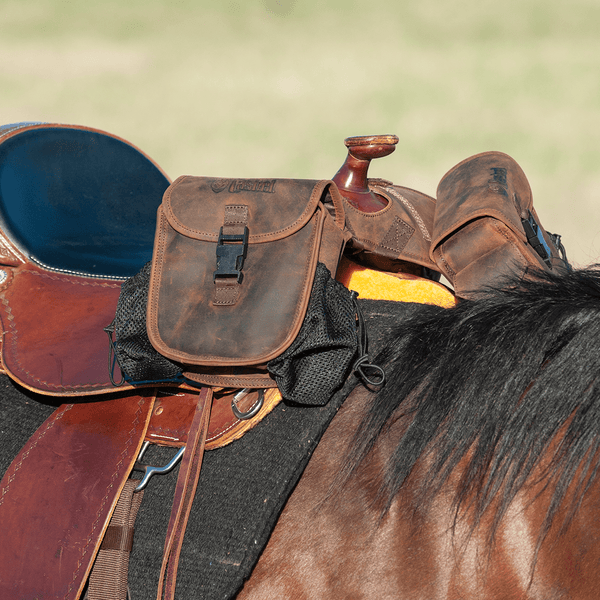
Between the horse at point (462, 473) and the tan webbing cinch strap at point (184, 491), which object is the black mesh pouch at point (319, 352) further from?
the tan webbing cinch strap at point (184, 491)

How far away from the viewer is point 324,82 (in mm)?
6488

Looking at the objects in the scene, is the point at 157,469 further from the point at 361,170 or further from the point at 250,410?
the point at 361,170

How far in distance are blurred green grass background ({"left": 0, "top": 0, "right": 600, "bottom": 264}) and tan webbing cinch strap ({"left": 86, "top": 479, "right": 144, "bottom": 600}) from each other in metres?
4.48

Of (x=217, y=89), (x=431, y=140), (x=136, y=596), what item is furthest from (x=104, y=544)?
(x=217, y=89)

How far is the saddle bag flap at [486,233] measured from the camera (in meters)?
1.02

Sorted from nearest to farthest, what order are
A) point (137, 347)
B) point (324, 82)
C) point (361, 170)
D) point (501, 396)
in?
point (501, 396), point (137, 347), point (361, 170), point (324, 82)

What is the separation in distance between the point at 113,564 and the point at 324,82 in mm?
6510

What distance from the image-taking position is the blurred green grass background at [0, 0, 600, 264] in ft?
17.8

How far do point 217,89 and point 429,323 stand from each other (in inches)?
249

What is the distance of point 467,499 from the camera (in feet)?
2.32

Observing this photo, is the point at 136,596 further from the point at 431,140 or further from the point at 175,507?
the point at 431,140

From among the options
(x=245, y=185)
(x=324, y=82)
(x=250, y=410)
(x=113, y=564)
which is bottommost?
(x=113, y=564)

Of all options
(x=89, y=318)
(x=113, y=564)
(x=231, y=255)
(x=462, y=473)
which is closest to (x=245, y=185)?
(x=231, y=255)

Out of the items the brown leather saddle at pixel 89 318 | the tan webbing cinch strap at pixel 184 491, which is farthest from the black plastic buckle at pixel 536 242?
the tan webbing cinch strap at pixel 184 491
